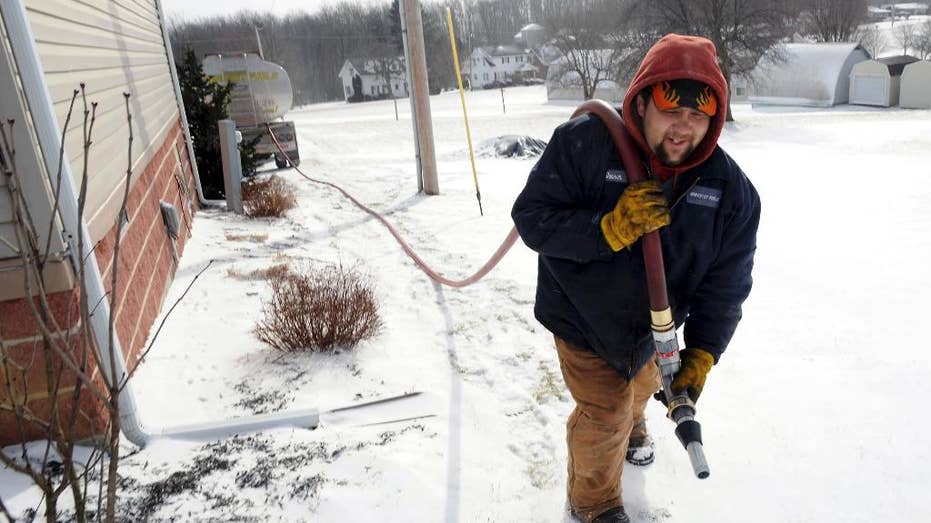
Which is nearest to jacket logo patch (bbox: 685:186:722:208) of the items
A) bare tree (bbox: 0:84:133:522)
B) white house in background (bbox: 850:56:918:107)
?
bare tree (bbox: 0:84:133:522)

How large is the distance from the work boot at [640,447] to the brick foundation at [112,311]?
2.34m

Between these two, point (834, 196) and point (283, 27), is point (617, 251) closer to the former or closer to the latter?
point (834, 196)

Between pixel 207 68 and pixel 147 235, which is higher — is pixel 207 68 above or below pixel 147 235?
above

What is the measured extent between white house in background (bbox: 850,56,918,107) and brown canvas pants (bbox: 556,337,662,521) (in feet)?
122

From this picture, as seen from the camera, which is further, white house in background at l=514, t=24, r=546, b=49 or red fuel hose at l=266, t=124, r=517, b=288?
white house in background at l=514, t=24, r=546, b=49

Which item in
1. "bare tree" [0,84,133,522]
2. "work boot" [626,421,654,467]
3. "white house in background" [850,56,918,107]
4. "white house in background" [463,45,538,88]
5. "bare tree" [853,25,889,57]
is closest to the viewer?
"bare tree" [0,84,133,522]

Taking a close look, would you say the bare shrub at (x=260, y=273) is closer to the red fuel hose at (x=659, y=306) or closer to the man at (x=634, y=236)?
the man at (x=634, y=236)

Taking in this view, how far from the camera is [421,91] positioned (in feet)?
31.9

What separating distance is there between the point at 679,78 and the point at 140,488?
276 centimetres

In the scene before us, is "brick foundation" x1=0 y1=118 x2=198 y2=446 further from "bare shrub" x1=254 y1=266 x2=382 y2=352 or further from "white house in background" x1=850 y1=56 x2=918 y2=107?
"white house in background" x1=850 y1=56 x2=918 y2=107

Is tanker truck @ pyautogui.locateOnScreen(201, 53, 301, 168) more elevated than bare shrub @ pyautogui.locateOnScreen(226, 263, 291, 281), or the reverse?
tanker truck @ pyautogui.locateOnScreen(201, 53, 301, 168)

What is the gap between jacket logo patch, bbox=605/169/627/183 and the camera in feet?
6.76

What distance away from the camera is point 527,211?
216 cm

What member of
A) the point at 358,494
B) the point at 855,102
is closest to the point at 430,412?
the point at 358,494
